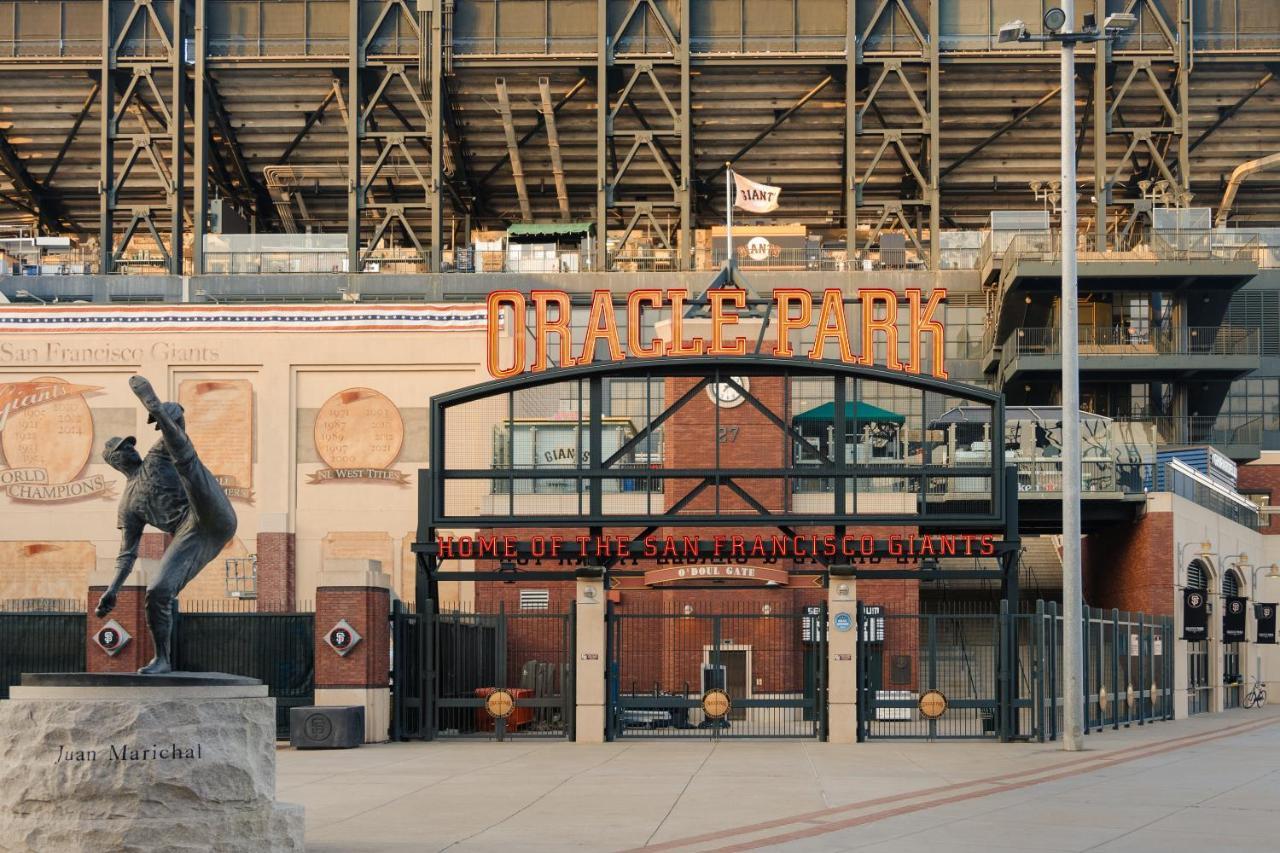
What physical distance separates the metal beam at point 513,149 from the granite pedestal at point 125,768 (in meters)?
60.0

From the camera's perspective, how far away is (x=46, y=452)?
175 feet

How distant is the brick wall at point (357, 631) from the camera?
3250 centimetres

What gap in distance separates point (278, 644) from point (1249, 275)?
44668mm

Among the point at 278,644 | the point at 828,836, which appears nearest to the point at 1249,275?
the point at 278,644

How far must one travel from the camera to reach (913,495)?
4650 cm

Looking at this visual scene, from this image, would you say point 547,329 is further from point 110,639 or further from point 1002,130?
point 1002,130

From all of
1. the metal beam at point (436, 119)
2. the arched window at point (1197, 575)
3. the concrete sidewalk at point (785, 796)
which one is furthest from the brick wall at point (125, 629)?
the metal beam at point (436, 119)

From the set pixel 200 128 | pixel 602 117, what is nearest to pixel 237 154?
pixel 200 128

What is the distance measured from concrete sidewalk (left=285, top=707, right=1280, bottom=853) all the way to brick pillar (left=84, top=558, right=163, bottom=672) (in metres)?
4.39

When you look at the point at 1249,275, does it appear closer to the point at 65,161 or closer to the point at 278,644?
the point at 278,644

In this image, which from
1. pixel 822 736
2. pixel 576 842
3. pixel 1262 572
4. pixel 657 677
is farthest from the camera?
pixel 1262 572

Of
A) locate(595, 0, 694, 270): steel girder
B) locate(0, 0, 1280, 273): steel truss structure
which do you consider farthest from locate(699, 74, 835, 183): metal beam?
locate(595, 0, 694, 270): steel girder

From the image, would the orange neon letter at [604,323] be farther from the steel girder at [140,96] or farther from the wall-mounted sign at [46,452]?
the steel girder at [140,96]

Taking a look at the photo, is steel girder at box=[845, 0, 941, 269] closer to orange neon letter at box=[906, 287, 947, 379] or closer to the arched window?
the arched window
